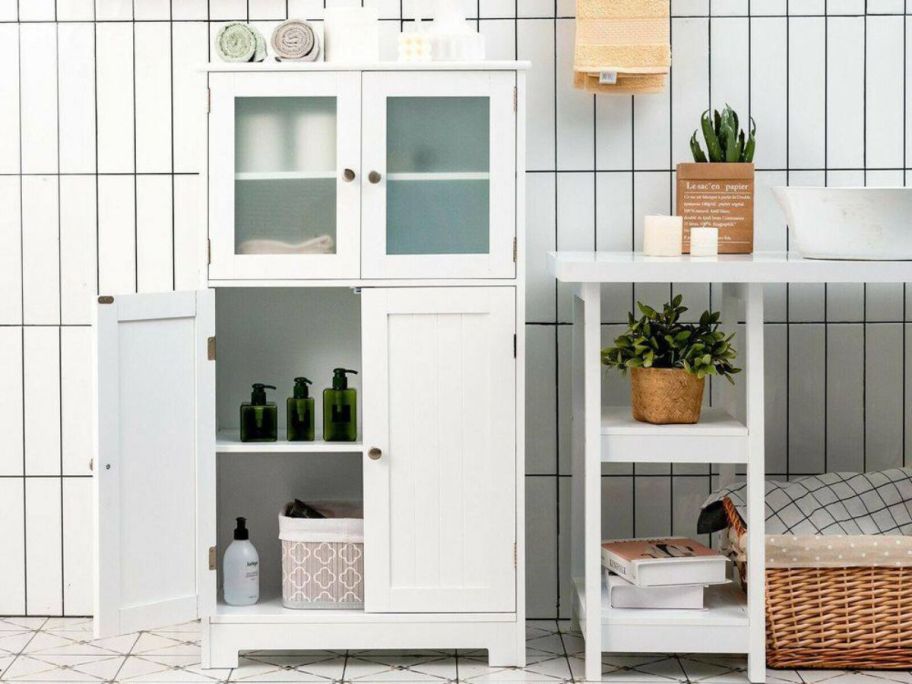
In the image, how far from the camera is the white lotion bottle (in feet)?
8.44

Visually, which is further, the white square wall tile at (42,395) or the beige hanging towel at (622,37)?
the white square wall tile at (42,395)

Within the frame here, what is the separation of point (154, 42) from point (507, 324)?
1098mm

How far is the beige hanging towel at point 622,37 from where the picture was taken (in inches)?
103

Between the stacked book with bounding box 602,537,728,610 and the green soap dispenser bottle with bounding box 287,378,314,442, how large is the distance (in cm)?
71

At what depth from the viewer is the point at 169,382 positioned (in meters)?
2.40

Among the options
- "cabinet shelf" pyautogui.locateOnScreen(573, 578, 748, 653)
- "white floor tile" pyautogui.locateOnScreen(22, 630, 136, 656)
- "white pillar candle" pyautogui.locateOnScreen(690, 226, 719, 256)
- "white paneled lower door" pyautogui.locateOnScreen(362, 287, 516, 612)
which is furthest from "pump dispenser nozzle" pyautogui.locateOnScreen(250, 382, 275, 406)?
"white pillar candle" pyautogui.locateOnScreen(690, 226, 719, 256)

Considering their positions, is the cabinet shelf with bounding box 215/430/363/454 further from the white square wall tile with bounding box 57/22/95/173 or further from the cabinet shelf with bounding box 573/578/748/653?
the white square wall tile with bounding box 57/22/95/173

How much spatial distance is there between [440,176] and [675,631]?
3.43 ft

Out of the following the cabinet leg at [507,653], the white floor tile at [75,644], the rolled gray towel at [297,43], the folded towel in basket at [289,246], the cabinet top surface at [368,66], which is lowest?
the white floor tile at [75,644]

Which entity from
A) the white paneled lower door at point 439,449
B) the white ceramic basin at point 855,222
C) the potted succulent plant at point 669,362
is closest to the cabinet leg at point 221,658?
the white paneled lower door at point 439,449

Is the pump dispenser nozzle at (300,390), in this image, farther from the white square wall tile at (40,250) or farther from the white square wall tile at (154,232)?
the white square wall tile at (40,250)

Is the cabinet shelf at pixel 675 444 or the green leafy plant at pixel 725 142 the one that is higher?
the green leafy plant at pixel 725 142

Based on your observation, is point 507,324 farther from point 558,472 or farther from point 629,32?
point 629,32

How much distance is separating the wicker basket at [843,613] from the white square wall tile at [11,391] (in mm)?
1680
